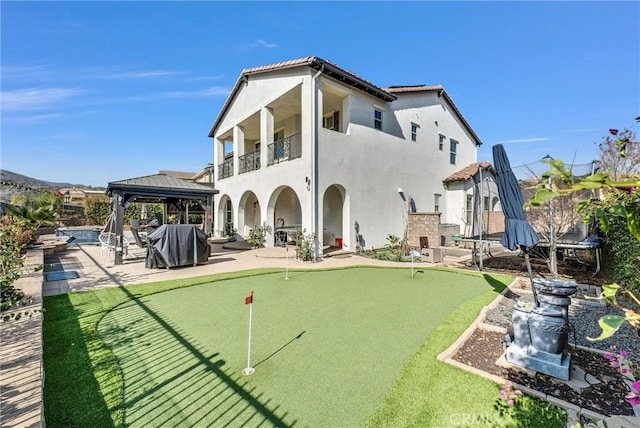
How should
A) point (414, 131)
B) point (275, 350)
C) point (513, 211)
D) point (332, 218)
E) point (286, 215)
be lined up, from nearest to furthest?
point (275, 350), point (513, 211), point (332, 218), point (414, 131), point (286, 215)

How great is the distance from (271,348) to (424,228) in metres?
14.4

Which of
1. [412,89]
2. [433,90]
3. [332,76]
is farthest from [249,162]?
[433,90]

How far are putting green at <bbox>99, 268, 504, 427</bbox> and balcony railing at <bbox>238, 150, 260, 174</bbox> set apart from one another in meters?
11.9

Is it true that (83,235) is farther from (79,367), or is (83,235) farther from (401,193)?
(401,193)

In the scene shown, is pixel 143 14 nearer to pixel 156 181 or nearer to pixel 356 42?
pixel 156 181

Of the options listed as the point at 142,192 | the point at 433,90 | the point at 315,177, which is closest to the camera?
the point at 142,192

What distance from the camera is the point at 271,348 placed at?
5020 millimetres

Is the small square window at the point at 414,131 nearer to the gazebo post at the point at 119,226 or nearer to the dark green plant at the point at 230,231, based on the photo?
the dark green plant at the point at 230,231

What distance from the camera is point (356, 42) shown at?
16.8 m

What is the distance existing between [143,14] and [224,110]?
40.4ft

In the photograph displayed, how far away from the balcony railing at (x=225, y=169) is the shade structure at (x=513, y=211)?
20209 millimetres

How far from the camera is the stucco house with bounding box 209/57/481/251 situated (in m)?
14.1

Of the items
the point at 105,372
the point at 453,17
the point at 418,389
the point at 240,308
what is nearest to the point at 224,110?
the point at 453,17

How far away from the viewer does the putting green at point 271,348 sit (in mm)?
3557
